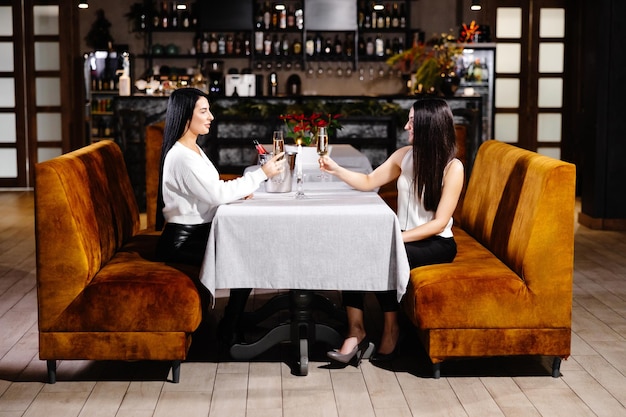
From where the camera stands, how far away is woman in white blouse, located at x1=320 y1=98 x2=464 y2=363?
4270 mm

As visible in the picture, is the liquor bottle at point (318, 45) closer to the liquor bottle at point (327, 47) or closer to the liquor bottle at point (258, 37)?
the liquor bottle at point (327, 47)

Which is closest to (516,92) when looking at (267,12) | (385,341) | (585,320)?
(267,12)

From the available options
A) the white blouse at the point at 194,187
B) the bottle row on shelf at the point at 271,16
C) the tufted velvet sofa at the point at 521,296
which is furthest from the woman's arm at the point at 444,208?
the bottle row on shelf at the point at 271,16

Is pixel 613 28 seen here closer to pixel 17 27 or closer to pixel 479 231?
pixel 479 231

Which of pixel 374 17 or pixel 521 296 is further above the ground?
pixel 374 17

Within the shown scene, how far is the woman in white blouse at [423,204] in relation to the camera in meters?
4.27

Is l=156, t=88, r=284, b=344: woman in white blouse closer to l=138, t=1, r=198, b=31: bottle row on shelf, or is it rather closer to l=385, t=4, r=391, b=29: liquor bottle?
l=138, t=1, r=198, b=31: bottle row on shelf

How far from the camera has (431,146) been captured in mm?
4285

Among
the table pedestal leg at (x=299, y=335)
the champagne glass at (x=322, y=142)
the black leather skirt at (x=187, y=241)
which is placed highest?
the champagne glass at (x=322, y=142)

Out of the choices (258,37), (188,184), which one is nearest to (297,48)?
(258,37)

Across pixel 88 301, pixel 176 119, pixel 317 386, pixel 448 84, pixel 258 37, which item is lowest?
pixel 317 386

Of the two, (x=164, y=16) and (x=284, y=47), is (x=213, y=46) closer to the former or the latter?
(x=164, y=16)

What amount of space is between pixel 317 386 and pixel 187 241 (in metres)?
0.87

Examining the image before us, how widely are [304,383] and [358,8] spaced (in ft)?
31.2
